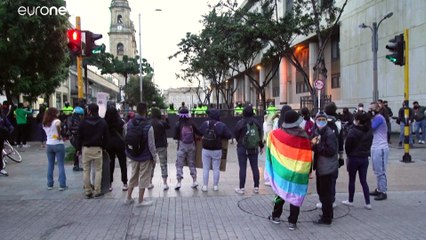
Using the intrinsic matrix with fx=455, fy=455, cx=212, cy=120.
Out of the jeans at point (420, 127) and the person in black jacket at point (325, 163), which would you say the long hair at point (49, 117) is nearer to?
the person in black jacket at point (325, 163)

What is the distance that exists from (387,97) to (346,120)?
37.4 ft

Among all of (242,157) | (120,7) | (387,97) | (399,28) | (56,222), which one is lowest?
(56,222)

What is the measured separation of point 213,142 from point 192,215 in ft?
6.78

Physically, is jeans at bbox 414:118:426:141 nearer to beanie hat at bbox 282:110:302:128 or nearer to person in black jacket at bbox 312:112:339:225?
person in black jacket at bbox 312:112:339:225

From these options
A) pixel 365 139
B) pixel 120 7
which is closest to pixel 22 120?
pixel 365 139

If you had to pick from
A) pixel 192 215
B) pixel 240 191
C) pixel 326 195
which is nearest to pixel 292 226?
pixel 326 195

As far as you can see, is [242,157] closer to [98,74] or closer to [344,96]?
[344,96]

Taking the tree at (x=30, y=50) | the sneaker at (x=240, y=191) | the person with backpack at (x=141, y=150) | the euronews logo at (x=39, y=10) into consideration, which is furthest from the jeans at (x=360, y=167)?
the euronews logo at (x=39, y=10)

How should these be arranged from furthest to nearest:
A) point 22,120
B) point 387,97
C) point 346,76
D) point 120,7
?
1. point 120,7
2. point 346,76
3. point 387,97
4. point 22,120

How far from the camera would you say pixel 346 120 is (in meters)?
15.8

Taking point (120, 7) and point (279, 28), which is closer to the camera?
point (279, 28)

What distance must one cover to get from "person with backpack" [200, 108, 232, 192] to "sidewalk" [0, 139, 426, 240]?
1.53 feet

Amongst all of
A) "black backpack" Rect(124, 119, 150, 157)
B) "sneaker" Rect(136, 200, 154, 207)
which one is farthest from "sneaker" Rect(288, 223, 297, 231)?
"black backpack" Rect(124, 119, 150, 157)

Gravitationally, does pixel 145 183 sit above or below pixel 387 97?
below
